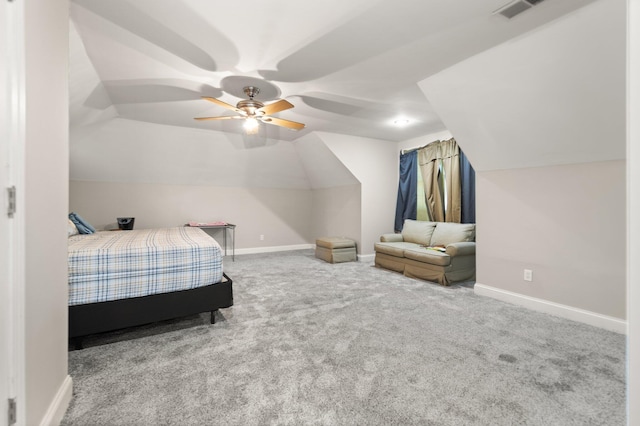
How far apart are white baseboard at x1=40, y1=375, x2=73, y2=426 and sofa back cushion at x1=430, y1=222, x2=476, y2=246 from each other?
14.3 ft

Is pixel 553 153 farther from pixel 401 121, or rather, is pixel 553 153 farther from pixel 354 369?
pixel 354 369

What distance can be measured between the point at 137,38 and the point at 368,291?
3.50m

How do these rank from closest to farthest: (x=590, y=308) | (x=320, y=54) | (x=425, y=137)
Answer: (x=320, y=54) → (x=590, y=308) → (x=425, y=137)

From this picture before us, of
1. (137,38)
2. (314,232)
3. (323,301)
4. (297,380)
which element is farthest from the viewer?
(314,232)

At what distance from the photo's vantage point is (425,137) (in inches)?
209

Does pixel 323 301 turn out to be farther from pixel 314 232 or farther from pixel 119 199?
pixel 119 199

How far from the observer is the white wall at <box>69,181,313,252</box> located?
5.21 meters

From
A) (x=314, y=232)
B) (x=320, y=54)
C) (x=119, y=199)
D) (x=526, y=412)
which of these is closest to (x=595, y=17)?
(x=320, y=54)

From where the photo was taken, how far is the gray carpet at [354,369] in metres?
1.51

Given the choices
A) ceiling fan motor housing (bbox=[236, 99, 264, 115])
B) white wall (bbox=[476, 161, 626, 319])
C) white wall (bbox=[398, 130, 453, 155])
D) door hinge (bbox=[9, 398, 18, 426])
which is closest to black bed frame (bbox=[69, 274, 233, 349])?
door hinge (bbox=[9, 398, 18, 426])

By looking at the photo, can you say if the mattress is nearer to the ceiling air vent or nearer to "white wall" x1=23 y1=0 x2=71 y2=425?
"white wall" x1=23 y1=0 x2=71 y2=425

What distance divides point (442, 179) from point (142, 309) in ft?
15.3

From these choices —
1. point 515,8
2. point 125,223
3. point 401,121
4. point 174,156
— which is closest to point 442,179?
point 401,121

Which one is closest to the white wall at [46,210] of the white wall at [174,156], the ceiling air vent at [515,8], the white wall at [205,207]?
the ceiling air vent at [515,8]
